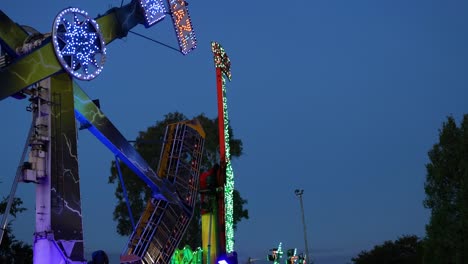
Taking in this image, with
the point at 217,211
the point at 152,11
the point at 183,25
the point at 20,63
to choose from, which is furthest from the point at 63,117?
the point at 217,211

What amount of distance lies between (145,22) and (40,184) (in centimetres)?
809

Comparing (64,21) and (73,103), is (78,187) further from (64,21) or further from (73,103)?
(64,21)

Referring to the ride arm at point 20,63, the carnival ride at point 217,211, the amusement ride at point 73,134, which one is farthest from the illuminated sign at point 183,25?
the ride arm at point 20,63

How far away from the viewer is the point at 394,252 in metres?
73.8

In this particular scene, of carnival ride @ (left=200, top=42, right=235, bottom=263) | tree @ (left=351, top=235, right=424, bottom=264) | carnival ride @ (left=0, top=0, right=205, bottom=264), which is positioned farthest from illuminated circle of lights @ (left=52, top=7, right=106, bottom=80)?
tree @ (left=351, top=235, right=424, bottom=264)

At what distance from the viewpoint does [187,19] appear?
26812 mm

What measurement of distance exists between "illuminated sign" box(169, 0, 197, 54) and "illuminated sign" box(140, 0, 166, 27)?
135cm

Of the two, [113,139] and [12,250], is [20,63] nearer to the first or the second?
[113,139]

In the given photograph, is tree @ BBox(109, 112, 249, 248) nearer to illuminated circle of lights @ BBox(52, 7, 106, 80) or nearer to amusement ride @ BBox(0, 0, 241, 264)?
amusement ride @ BBox(0, 0, 241, 264)

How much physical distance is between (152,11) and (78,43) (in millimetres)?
4920

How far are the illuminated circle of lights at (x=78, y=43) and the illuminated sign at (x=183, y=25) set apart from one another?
19.7 feet

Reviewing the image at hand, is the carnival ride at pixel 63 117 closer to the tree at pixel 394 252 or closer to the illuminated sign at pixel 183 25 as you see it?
the illuminated sign at pixel 183 25

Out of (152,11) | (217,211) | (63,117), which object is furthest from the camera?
(217,211)

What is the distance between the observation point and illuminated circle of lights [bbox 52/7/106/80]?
1861 centimetres
